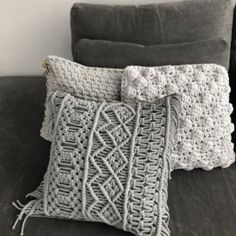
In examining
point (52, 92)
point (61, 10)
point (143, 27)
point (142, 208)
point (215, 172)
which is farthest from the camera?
point (61, 10)

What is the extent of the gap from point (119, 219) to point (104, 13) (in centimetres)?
76

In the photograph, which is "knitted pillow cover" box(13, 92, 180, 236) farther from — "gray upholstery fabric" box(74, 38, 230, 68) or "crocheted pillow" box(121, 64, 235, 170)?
"gray upholstery fabric" box(74, 38, 230, 68)

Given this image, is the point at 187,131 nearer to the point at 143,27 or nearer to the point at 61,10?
the point at 143,27

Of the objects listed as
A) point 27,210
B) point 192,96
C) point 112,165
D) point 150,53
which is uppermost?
point 150,53

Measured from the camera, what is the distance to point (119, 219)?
1.04 metres

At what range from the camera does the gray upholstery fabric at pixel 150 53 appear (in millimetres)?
1291

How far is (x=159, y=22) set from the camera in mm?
1396

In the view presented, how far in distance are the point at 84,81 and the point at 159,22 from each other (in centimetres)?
38

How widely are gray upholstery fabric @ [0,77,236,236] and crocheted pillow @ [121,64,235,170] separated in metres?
0.09

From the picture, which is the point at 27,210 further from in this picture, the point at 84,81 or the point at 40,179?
the point at 84,81

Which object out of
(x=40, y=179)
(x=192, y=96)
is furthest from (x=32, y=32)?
(x=192, y=96)

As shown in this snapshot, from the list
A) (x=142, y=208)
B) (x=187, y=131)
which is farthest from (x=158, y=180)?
(x=187, y=131)

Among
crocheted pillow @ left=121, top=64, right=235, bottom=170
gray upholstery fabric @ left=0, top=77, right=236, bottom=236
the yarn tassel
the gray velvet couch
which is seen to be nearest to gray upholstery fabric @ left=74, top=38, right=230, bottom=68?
crocheted pillow @ left=121, top=64, right=235, bottom=170

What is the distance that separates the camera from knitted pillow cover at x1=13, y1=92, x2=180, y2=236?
104cm
